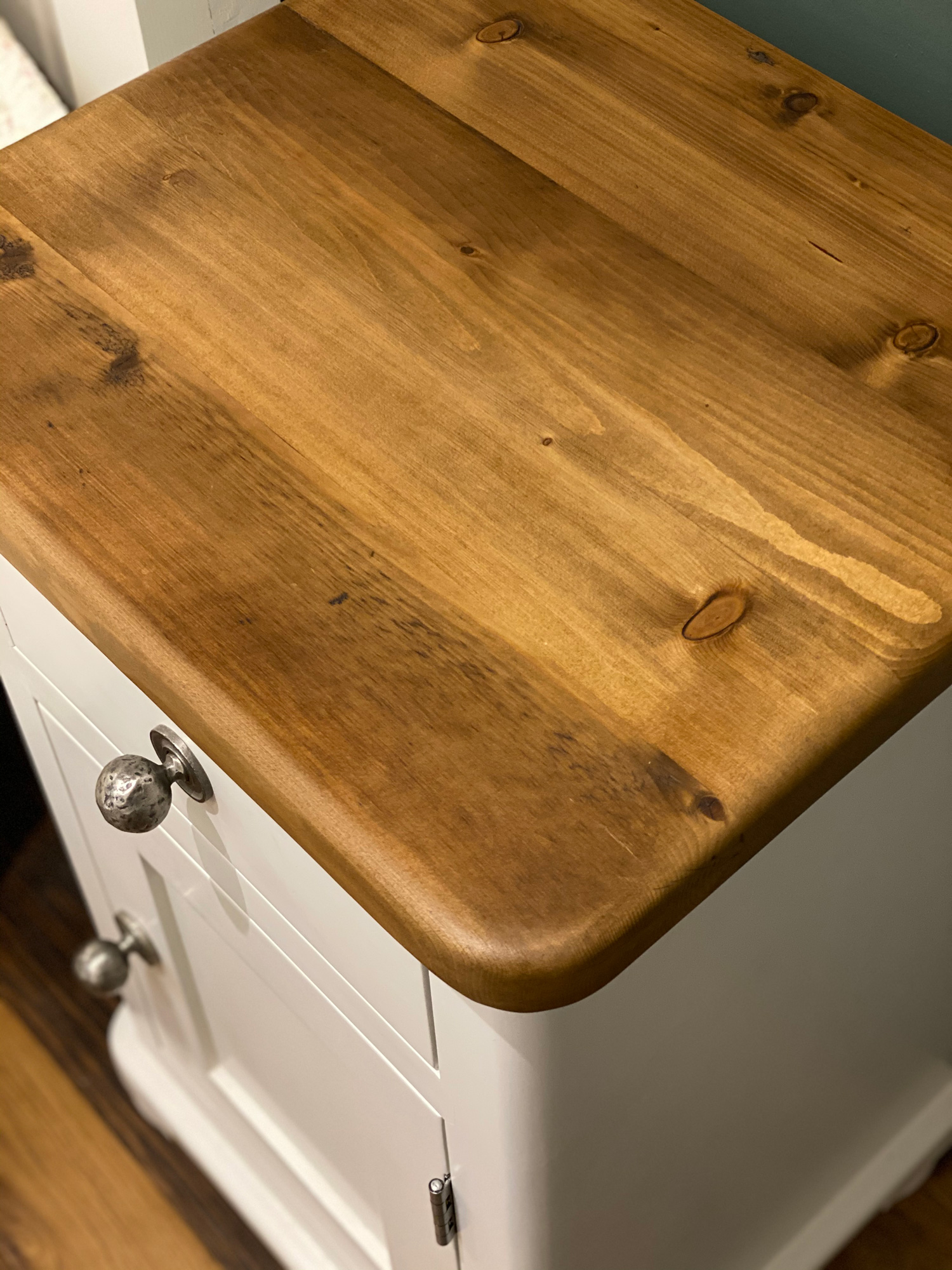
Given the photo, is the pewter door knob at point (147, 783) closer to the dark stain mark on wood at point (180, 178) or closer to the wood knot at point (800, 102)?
the dark stain mark on wood at point (180, 178)

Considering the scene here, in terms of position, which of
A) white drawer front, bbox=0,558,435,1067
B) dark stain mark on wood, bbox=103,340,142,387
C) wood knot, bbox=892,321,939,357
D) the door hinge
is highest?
dark stain mark on wood, bbox=103,340,142,387

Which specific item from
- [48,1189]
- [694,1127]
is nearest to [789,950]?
[694,1127]

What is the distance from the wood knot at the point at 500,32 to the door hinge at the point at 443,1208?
55cm

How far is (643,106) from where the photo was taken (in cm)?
68

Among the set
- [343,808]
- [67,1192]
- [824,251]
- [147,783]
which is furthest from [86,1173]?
[824,251]

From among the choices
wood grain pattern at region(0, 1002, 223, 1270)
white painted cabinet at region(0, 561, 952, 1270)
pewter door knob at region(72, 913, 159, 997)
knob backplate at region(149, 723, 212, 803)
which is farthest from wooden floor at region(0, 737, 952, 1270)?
knob backplate at region(149, 723, 212, 803)

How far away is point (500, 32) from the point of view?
0.71 meters

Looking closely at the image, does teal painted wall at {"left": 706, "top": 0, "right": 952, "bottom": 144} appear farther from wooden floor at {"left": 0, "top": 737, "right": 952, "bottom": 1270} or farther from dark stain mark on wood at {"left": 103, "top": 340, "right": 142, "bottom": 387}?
wooden floor at {"left": 0, "top": 737, "right": 952, "bottom": 1270}

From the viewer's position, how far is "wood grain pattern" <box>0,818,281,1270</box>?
1.09 metres

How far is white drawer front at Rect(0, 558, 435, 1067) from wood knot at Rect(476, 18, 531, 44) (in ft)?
1.18

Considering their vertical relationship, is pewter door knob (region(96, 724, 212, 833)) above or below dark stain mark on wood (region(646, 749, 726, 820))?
below

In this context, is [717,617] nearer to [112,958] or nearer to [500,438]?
[500,438]

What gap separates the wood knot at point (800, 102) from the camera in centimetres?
68

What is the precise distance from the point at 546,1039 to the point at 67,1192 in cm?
77
